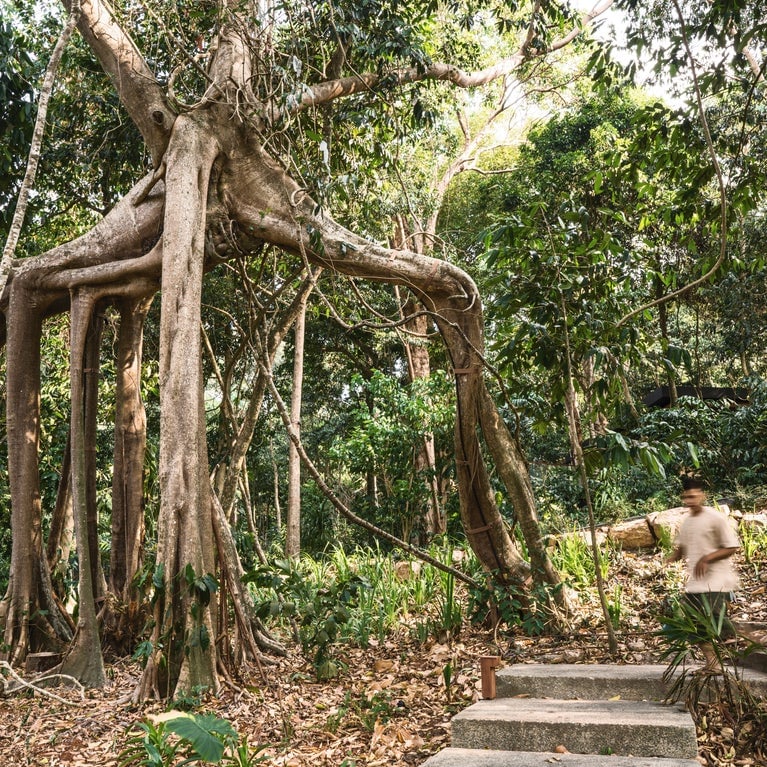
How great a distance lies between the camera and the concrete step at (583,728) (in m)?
3.42

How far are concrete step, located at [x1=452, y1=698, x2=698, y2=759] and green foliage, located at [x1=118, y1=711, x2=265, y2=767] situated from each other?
45.0 inches

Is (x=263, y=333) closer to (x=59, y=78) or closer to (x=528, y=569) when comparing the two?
(x=59, y=78)

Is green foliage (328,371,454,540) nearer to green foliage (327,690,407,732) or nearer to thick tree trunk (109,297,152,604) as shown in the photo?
thick tree trunk (109,297,152,604)

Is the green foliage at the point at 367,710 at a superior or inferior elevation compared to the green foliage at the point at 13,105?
inferior

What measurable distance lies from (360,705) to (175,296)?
9.82 feet

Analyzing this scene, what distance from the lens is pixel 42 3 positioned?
8203 mm

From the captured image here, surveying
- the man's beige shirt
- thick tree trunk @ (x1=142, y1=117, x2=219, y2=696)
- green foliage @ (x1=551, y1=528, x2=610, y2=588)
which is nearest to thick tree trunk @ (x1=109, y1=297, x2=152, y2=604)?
thick tree trunk @ (x1=142, y1=117, x2=219, y2=696)

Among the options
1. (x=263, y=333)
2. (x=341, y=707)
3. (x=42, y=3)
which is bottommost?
(x=341, y=707)

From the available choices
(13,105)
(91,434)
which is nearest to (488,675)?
(91,434)

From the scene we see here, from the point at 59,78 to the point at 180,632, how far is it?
6.34 metres

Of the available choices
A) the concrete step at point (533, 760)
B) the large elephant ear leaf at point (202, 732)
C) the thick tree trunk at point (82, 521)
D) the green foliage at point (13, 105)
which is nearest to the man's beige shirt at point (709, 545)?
the concrete step at point (533, 760)

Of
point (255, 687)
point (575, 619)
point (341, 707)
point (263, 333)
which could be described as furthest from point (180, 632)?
point (263, 333)

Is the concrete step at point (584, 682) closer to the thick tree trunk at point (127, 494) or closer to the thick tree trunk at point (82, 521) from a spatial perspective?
the thick tree trunk at point (82, 521)

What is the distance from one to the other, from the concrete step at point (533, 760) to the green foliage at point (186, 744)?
912 mm
